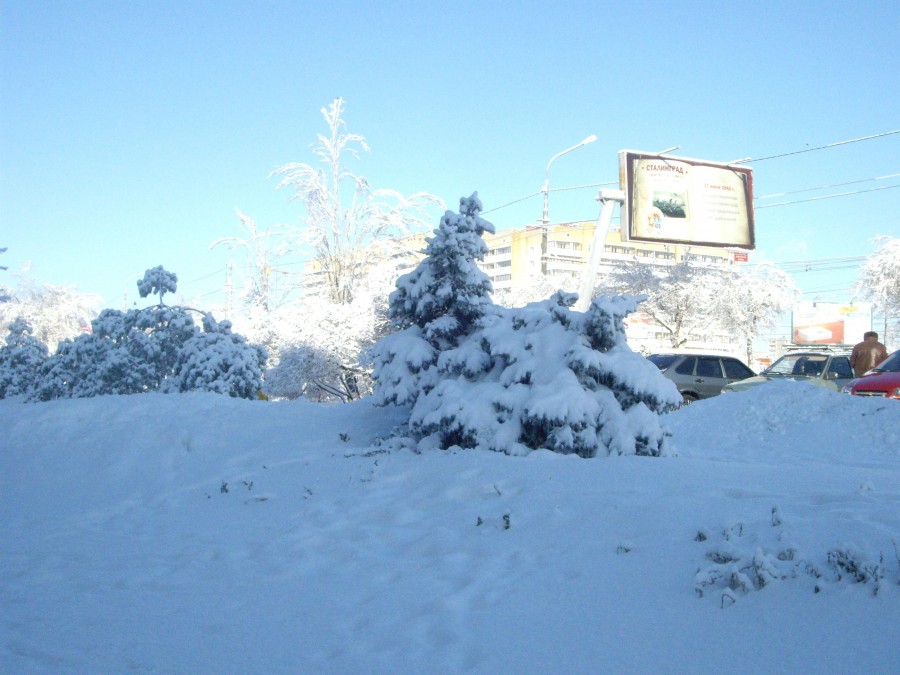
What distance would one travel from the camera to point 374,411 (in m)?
9.61

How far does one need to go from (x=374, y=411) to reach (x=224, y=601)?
530cm

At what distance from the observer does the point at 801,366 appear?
18406 mm

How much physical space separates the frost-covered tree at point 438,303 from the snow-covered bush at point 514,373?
14 mm

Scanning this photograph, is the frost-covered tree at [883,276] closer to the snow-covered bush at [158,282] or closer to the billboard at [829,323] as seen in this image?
the billboard at [829,323]

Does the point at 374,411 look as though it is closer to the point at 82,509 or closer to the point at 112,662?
the point at 82,509

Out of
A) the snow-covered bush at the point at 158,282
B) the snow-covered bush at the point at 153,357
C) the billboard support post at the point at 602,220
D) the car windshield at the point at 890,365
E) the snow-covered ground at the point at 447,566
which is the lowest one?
the snow-covered ground at the point at 447,566

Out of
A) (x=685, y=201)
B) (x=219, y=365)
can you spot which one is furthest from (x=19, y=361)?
(x=685, y=201)

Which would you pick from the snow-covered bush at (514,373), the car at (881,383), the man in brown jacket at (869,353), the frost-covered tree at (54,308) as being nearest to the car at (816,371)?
the man in brown jacket at (869,353)

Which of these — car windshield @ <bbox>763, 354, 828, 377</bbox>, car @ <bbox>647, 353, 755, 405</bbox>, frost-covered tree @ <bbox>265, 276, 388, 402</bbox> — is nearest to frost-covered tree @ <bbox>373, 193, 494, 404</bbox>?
car @ <bbox>647, 353, 755, 405</bbox>

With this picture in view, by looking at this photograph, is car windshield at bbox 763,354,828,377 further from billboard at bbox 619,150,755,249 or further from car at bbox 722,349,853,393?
billboard at bbox 619,150,755,249

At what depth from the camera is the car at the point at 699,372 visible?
1802 cm

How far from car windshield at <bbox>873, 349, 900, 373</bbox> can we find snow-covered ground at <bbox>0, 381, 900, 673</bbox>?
8.94 m

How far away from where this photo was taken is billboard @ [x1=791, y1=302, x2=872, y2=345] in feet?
193

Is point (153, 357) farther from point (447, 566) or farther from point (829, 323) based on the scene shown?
point (829, 323)
